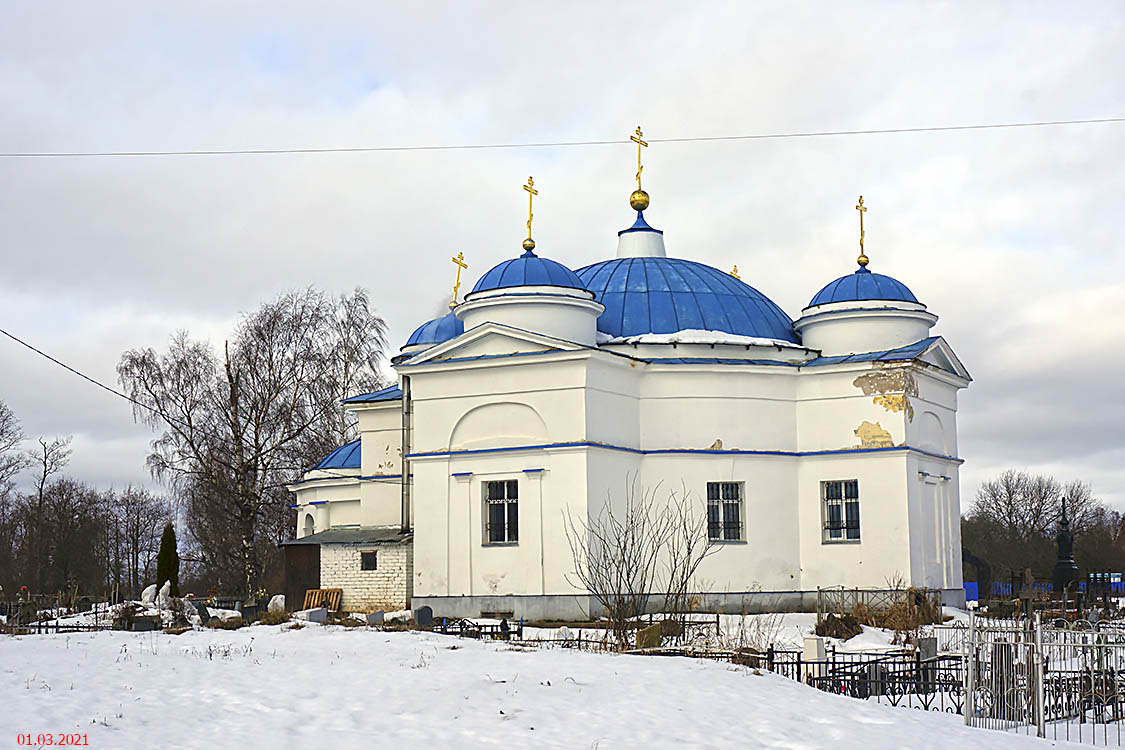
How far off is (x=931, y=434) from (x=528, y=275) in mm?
10511

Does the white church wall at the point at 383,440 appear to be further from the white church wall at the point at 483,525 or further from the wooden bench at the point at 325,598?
the white church wall at the point at 483,525

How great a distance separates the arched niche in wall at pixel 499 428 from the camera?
2838cm

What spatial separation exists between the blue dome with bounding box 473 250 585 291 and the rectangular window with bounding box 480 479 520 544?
4626mm

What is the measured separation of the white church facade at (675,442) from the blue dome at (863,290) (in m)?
0.07

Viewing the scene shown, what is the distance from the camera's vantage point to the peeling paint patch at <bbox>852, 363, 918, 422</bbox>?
29.5 m

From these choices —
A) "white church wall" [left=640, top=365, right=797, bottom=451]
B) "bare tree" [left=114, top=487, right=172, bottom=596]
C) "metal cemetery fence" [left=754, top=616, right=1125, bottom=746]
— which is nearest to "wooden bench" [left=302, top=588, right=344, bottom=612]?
"white church wall" [left=640, top=365, right=797, bottom=451]

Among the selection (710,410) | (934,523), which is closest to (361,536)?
(710,410)

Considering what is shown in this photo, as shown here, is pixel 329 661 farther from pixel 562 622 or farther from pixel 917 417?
pixel 917 417

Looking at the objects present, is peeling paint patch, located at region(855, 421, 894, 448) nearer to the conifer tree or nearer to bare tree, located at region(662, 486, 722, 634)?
bare tree, located at region(662, 486, 722, 634)

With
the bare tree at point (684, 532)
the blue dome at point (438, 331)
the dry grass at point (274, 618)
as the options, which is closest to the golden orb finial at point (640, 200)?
the blue dome at point (438, 331)

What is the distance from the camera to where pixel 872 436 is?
29688 mm

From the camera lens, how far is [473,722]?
1345 cm

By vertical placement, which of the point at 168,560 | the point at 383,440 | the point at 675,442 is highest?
the point at 383,440

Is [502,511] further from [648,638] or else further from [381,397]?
[648,638]
